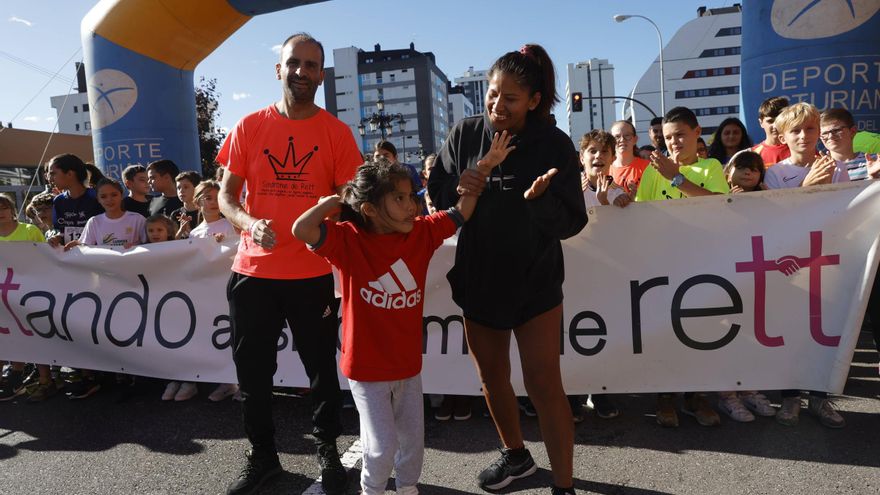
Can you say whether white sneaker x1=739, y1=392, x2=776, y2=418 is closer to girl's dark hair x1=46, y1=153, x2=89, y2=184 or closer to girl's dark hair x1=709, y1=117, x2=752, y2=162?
girl's dark hair x1=709, y1=117, x2=752, y2=162

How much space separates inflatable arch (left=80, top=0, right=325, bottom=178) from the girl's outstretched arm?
7351mm

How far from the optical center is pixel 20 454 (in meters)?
3.52

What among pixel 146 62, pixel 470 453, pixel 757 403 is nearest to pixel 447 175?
pixel 470 453

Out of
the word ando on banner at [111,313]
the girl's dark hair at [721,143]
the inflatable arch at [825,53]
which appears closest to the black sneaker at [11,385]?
the word ando on banner at [111,313]

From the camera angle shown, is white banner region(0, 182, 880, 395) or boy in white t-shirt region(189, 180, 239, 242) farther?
boy in white t-shirt region(189, 180, 239, 242)

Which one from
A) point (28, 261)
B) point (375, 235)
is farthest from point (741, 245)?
point (28, 261)

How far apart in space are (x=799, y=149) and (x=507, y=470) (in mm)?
2895

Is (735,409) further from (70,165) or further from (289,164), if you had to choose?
(70,165)

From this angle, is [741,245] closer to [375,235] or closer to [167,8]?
[375,235]

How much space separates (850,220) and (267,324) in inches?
127

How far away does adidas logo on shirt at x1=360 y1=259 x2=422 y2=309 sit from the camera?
238 centimetres

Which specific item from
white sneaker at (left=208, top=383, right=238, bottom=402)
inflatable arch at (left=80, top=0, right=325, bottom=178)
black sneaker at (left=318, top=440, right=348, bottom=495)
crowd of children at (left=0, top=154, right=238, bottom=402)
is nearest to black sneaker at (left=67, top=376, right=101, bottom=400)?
crowd of children at (left=0, top=154, right=238, bottom=402)

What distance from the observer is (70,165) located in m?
5.31

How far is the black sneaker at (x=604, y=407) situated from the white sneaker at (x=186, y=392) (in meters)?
2.93
